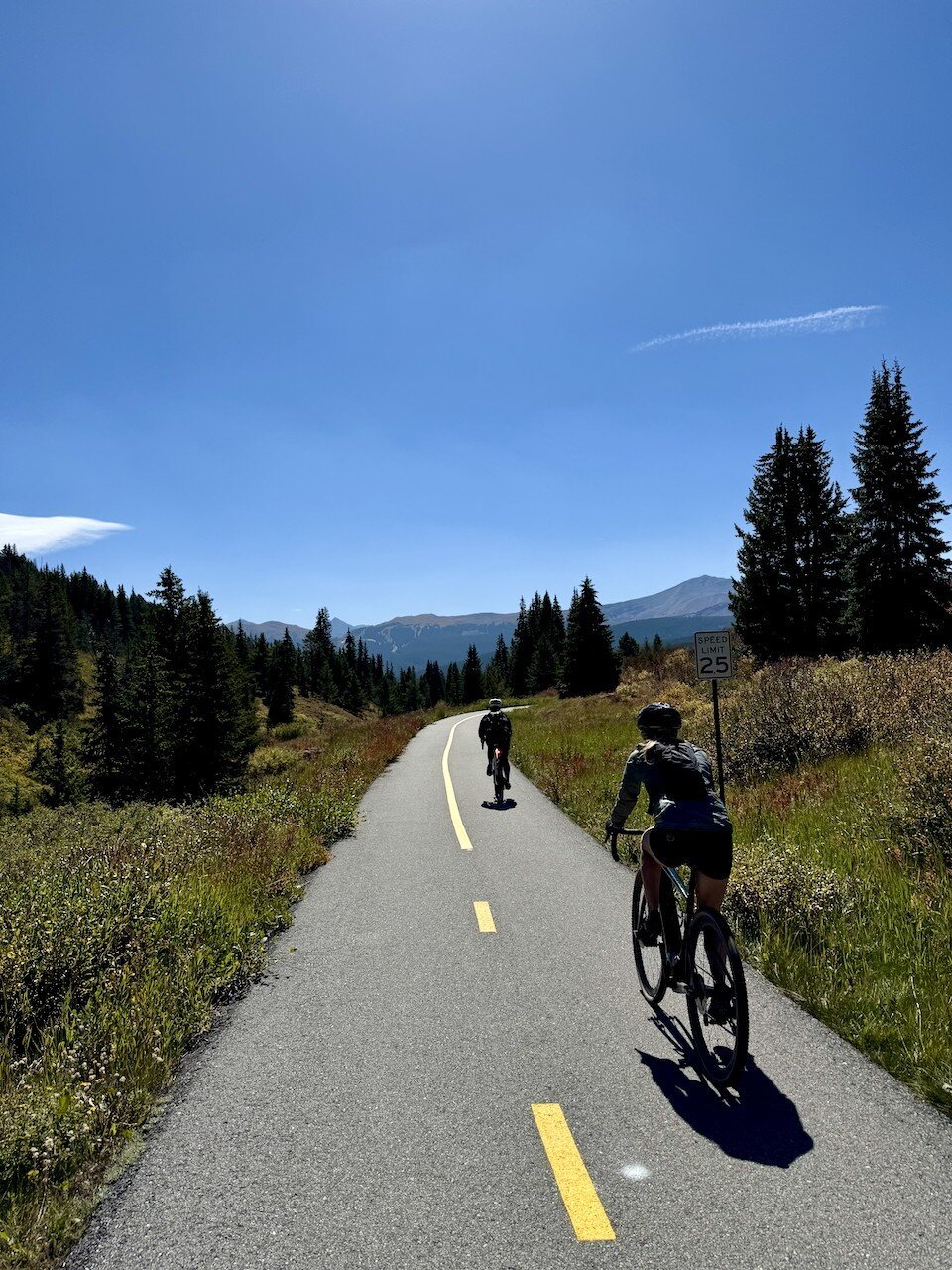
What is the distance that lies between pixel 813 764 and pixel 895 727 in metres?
1.53

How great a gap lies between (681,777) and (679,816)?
0.85 feet

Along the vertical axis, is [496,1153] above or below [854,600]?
below

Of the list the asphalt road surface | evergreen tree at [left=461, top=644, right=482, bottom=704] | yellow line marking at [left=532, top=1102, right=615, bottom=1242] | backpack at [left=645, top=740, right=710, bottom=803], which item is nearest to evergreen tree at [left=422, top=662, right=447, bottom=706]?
evergreen tree at [left=461, top=644, right=482, bottom=704]

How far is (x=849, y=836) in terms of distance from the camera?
7.75m

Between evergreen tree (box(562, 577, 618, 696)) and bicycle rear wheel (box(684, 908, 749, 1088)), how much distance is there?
49191mm

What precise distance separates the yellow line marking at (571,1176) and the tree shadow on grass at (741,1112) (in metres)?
0.73

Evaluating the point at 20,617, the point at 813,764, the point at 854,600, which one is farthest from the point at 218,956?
the point at 20,617

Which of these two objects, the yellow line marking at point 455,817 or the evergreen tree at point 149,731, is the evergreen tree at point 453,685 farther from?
the yellow line marking at point 455,817

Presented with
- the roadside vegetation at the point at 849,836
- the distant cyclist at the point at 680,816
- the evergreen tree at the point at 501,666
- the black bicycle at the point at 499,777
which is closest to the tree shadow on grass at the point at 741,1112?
the roadside vegetation at the point at 849,836

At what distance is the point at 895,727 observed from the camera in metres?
11.1

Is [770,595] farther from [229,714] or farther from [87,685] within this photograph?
[87,685]

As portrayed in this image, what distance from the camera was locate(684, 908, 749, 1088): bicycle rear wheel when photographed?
3564mm

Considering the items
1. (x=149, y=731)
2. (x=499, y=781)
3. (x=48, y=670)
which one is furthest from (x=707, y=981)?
(x=48, y=670)

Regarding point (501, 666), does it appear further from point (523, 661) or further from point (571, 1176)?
point (571, 1176)
